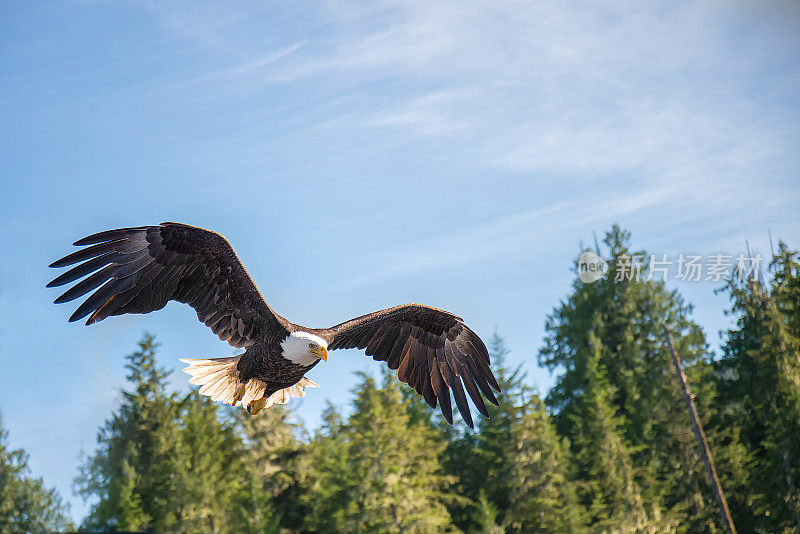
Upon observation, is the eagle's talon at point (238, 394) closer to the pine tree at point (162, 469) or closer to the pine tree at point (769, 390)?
the pine tree at point (162, 469)

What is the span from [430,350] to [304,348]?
2446 millimetres

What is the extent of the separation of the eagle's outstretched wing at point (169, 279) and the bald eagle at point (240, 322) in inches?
0.4

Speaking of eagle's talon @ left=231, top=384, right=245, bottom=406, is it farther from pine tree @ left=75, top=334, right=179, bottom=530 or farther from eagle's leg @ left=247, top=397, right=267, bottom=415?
pine tree @ left=75, top=334, right=179, bottom=530

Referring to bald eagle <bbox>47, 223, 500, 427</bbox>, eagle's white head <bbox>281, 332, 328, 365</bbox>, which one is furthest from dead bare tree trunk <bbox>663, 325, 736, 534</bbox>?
eagle's white head <bbox>281, 332, 328, 365</bbox>

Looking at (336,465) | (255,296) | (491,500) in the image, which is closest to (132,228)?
(255,296)

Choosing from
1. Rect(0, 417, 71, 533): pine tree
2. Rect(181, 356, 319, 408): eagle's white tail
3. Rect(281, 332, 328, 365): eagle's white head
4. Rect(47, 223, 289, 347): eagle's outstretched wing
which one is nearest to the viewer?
Rect(47, 223, 289, 347): eagle's outstretched wing

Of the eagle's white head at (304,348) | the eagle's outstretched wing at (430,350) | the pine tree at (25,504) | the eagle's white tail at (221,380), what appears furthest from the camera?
the pine tree at (25,504)

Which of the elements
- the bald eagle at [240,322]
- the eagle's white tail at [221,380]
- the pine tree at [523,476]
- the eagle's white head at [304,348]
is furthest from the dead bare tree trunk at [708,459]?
the eagle's white head at [304,348]

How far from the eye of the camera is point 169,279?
8477 mm

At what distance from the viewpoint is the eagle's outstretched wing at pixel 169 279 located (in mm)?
7941

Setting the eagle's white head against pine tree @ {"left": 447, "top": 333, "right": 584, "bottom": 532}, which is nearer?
the eagle's white head

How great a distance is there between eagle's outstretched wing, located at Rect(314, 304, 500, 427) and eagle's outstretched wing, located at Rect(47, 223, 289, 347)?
153 centimetres

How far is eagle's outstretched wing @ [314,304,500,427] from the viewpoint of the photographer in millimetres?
10156

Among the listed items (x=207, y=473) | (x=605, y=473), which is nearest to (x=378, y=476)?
(x=207, y=473)
